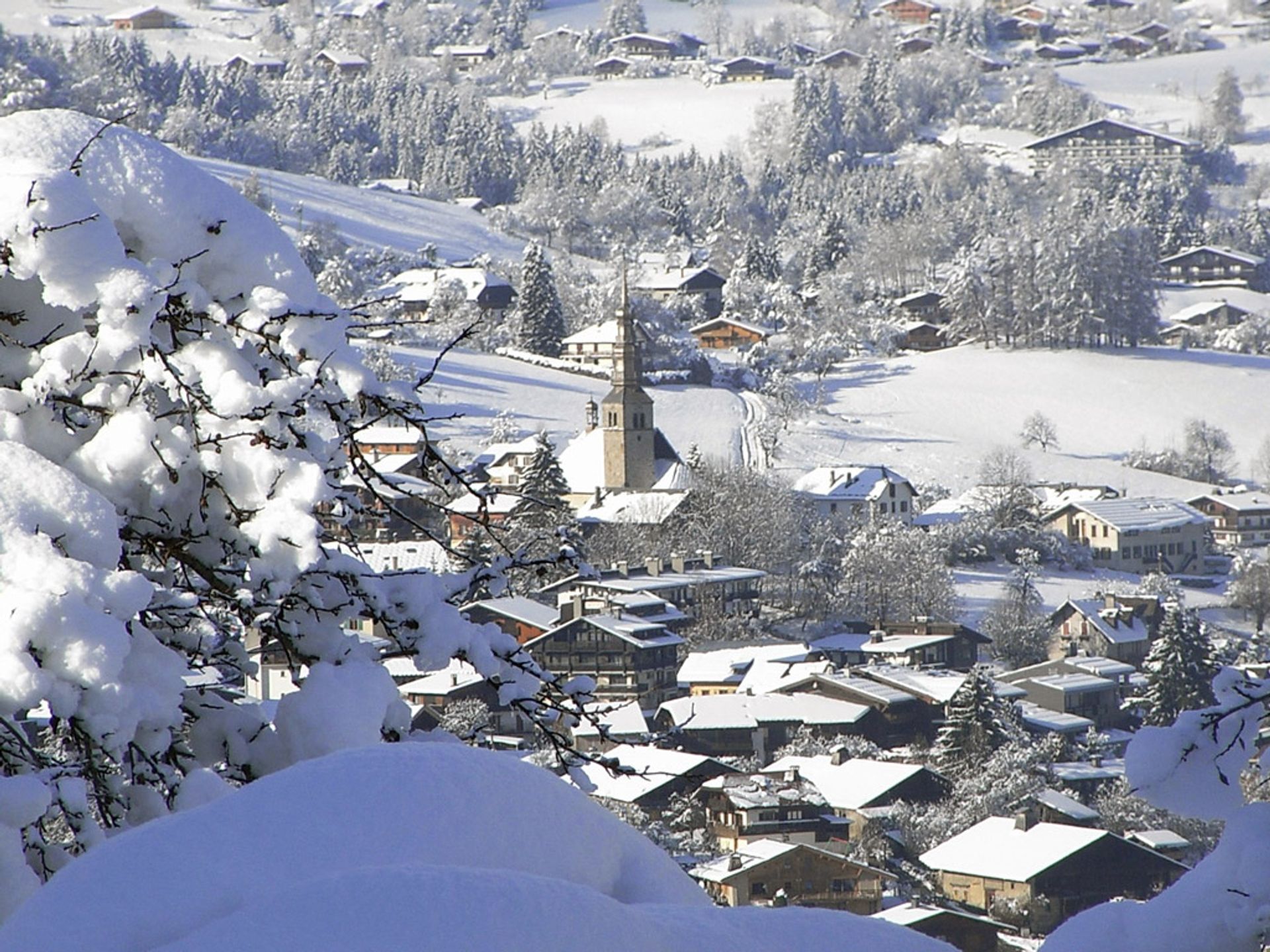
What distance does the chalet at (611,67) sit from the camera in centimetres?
9712

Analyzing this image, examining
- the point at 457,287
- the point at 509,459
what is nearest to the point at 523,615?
the point at 509,459

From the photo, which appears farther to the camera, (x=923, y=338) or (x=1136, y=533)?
(x=923, y=338)

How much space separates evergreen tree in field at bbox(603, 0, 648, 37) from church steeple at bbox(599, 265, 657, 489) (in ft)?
238

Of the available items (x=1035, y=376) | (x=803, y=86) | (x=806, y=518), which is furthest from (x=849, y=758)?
(x=803, y=86)

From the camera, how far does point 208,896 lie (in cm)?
103

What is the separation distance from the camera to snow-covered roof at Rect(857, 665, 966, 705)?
2075 cm

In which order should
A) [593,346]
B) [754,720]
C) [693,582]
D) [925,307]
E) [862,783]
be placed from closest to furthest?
[862,783], [754,720], [693,582], [593,346], [925,307]

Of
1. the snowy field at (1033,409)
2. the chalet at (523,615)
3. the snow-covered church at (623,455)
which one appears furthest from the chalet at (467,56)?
the chalet at (523,615)

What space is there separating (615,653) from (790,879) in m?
10.3

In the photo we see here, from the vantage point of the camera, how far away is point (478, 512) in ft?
8.25

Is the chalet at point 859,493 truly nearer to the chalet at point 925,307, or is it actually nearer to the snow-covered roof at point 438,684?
the snow-covered roof at point 438,684

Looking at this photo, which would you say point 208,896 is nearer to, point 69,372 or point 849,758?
point 69,372

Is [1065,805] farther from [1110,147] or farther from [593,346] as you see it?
[1110,147]

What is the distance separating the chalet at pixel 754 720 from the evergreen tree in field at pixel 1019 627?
5.54 metres
